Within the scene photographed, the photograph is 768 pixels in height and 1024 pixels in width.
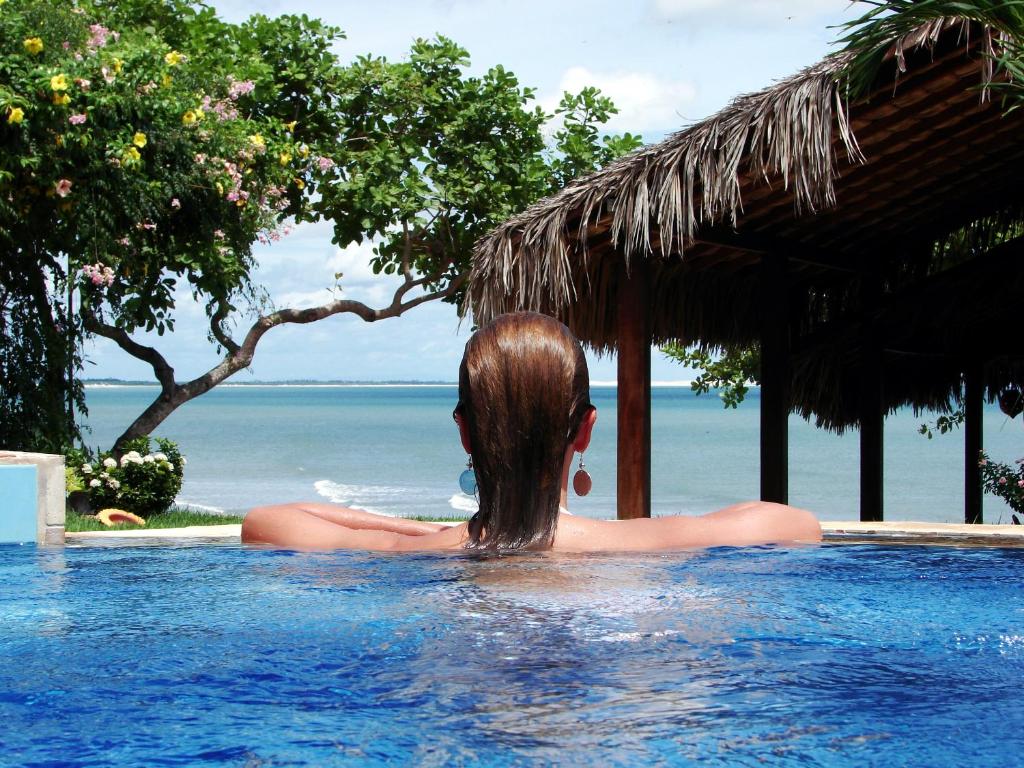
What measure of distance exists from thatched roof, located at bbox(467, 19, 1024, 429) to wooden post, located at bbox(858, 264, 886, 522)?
179 millimetres

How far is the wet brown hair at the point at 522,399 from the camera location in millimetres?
2596

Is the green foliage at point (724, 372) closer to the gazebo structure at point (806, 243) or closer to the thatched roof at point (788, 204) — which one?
the gazebo structure at point (806, 243)

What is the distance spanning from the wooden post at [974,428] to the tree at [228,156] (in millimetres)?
5193

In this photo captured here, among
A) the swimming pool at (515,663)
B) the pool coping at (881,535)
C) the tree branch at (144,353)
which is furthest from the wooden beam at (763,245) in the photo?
the tree branch at (144,353)

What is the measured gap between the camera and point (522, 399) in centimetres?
262

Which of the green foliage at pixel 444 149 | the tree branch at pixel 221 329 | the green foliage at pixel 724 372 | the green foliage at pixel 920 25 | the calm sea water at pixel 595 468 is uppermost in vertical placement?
the green foliage at pixel 444 149

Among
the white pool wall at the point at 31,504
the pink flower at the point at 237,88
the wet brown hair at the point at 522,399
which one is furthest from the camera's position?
the pink flower at the point at 237,88

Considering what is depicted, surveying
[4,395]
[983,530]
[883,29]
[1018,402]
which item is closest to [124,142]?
[4,395]

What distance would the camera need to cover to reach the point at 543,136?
14.0 meters

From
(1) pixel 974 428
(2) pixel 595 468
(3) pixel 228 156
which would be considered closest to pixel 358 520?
(3) pixel 228 156

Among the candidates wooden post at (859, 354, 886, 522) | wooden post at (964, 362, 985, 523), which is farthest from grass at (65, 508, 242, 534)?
wooden post at (964, 362, 985, 523)

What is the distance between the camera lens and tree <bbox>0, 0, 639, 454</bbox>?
9.33 meters

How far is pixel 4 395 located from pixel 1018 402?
33.6 ft

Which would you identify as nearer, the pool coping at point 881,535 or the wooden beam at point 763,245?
the pool coping at point 881,535
